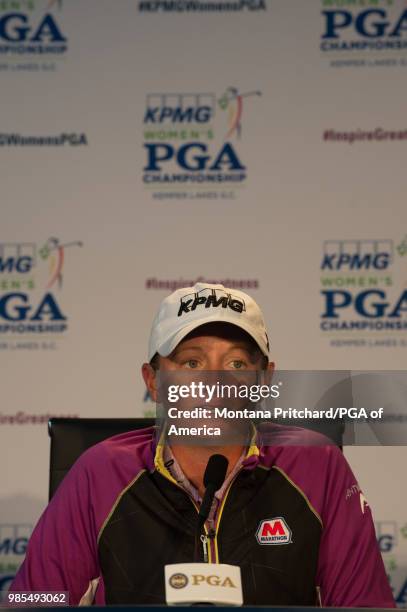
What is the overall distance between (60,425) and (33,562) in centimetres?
67

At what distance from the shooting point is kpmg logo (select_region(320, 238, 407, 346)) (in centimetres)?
372

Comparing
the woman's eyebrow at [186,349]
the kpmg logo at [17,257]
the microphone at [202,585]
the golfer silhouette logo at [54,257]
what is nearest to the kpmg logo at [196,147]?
the golfer silhouette logo at [54,257]

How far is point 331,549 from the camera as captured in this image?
1.57 metres

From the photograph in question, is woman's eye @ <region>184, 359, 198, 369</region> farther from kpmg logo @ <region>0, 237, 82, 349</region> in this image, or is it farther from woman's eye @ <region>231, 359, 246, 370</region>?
kpmg logo @ <region>0, 237, 82, 349</region>

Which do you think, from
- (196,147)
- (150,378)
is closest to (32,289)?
(196,147)

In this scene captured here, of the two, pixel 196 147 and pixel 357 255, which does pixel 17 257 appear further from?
pixel 357 255

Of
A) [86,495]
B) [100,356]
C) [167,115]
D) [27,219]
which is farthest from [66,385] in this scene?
[86,495]

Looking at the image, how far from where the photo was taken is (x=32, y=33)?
3902mm

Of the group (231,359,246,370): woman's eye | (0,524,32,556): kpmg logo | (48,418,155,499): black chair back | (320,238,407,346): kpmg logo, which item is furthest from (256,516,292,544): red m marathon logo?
(0,524,32,556): kpmg logo

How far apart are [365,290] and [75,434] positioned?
184 centimetres

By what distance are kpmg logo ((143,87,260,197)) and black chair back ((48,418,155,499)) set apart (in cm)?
180

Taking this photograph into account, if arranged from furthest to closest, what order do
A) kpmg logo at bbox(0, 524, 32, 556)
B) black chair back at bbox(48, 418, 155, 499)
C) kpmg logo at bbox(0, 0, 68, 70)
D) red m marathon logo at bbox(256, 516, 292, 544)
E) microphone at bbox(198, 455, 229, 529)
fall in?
1. kpmg logo at bbox(0, 0, 68, 70)
2. kpmg logo at bbox(0, 524, 32, 556)
3. black chair back at bbox(48, 418, 155, 499)
4. red m marathon logo at bbox(256, 516, 292, 544)
5. microphone at bbox(198, 455, 229, 529)

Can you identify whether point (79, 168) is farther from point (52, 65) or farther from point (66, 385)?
point (66, 385)

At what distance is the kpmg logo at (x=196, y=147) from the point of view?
3.83m
